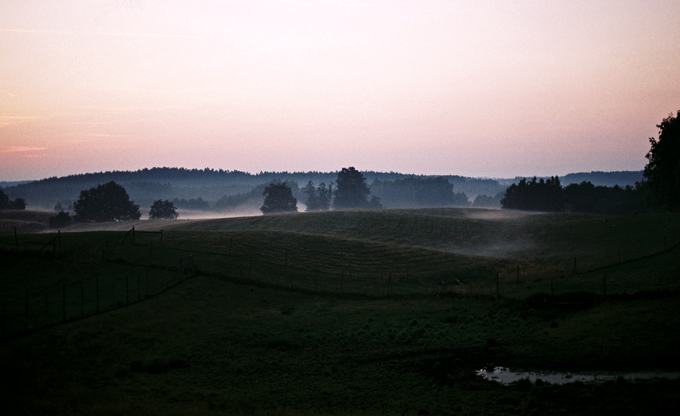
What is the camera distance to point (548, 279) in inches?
1740

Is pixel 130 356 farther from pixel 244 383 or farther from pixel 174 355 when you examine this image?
pixel 244 383

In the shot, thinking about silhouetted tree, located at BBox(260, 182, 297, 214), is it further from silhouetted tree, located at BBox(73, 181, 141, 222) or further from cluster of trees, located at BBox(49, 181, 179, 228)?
silhouetted tree, located at BBox(73, 181, 141, 222)

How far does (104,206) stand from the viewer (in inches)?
5157

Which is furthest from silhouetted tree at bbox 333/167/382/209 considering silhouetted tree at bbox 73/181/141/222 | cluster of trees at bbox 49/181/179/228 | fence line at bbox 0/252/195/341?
fence line at bbox 0/252/195/341

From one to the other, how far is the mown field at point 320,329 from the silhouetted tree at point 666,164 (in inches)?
938

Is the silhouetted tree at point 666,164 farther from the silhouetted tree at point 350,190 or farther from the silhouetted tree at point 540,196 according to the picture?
the silhouetted tree at point 350,190

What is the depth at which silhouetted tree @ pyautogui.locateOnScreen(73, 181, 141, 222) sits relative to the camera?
12850 centimetres

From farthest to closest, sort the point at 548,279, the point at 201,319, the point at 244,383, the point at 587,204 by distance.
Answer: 1. the point at 587,204
2. the point at 548,279
3. the point at 201,319
4. the point at 244,383

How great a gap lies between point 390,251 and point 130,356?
142 feet

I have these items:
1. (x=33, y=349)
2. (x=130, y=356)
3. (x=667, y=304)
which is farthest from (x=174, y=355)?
(x=667, y=304)

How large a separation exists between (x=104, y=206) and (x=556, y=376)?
133199 millimetres

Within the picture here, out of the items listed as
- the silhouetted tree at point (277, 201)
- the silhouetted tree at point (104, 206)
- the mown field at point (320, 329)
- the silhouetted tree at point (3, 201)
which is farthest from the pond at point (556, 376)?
the silhouetted tree at point (3, 201)

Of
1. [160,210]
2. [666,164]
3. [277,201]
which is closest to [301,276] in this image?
[666,164]

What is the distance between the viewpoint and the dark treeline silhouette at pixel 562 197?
129375mm
